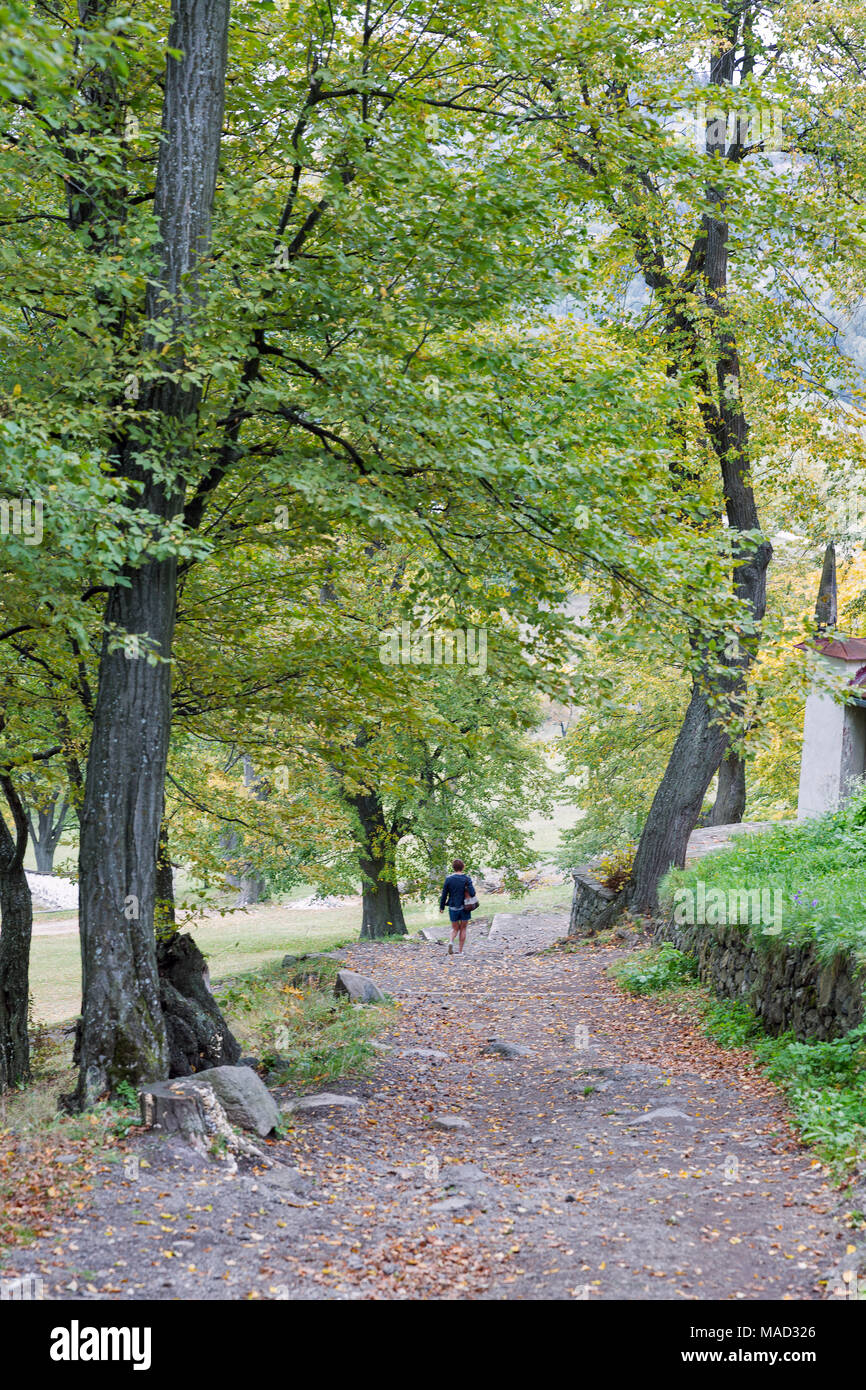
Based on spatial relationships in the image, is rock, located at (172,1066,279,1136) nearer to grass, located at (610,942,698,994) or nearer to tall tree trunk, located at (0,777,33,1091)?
tall tree trunk, located at (0,777,33,1091)

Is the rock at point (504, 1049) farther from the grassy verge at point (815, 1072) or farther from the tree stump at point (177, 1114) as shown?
the tree stump at point (177, 1114)

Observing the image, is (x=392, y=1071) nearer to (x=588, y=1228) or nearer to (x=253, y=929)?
(x=588, y=1228)

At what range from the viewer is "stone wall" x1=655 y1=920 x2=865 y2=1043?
7.88m

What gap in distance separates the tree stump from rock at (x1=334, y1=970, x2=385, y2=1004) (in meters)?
6.41

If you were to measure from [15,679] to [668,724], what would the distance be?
56.9ft

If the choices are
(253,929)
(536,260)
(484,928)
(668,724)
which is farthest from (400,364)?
(253,929)

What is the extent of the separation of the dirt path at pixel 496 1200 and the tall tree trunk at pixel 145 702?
117 cm

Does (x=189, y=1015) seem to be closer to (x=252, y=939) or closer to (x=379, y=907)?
(x=379, y=907)

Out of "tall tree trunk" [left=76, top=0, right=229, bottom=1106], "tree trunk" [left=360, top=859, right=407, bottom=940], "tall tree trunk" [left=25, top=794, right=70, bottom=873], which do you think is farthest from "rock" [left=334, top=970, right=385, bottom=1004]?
"tall tree trunk" [left=25, top=794, right=70, bottom=873]

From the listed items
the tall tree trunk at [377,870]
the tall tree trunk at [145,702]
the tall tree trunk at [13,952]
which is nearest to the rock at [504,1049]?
the tall tree trunk at [145,702]

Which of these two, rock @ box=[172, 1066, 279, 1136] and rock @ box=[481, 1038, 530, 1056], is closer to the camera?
rock @ box=[172, 1066, 279, 1136]

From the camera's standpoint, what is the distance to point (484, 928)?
28.8m

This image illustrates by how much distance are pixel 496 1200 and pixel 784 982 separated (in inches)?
151

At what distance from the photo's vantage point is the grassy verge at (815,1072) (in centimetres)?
645
